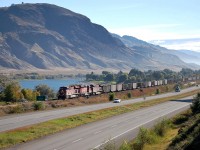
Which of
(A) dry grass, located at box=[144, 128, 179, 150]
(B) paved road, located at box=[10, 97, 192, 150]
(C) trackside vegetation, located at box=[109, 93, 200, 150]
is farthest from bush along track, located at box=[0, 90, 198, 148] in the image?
(A) dry grass, located at box=[144, 128, 179, 150]

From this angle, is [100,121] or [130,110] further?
[130,110]

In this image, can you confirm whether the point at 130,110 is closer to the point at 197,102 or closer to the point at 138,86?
the point at 197,102

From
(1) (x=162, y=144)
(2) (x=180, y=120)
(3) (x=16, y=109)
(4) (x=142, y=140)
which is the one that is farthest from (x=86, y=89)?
(4) (x=142, y=140)

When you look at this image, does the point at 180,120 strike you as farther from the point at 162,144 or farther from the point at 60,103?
the point at 60,103

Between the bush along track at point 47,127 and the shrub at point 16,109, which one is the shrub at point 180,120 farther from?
the shrub at point 16,109

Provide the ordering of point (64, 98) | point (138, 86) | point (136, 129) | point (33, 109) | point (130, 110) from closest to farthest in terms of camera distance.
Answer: point (136, 129) → point (33, 109) → point (130, 110) → point (64, 98) → point (138, 86)

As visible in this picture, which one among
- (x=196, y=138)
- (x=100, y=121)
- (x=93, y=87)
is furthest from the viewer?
(x=93, y=87)

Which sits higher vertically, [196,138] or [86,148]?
[196,138]

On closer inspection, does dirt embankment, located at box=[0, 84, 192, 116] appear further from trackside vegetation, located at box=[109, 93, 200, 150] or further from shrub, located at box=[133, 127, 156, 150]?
shrub, located at box=[133, 127, 156, 150]

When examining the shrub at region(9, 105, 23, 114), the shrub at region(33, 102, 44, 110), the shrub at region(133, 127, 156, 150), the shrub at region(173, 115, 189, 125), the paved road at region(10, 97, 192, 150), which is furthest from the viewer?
the shrub at region(33, 102, 44, 110)

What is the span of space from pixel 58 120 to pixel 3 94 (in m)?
43.6

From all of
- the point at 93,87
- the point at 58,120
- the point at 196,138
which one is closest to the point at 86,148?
the point at 196,138

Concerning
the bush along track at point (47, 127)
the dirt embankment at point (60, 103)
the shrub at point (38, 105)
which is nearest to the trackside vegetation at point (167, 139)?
the bush along track at point (47, 127)

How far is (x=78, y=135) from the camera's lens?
51438mm
